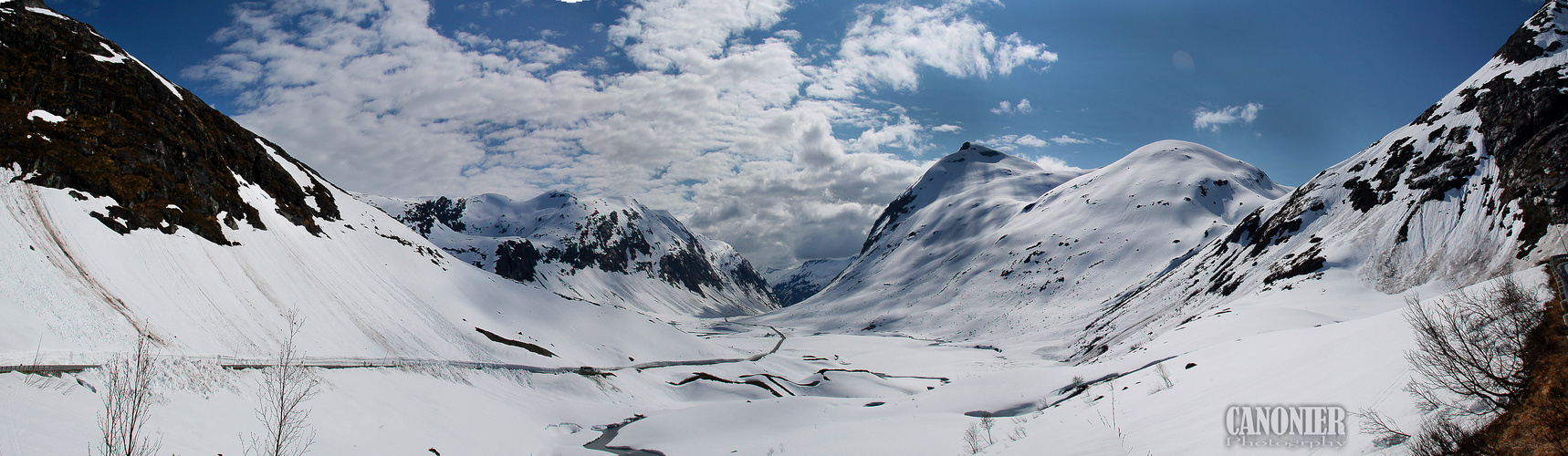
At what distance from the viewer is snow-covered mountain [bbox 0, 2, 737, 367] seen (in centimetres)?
3102

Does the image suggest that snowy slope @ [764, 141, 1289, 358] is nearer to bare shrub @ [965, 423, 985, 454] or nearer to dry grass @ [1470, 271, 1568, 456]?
bare shrub @ [965, 423, 985, 454]

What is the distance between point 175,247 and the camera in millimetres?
41188

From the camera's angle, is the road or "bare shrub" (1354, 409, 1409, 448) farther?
the road

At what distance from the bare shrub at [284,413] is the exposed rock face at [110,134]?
21.1 meters

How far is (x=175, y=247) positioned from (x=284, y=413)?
30729 mm

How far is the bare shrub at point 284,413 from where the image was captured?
858 inches

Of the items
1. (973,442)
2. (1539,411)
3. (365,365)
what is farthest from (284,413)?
(1539,411)

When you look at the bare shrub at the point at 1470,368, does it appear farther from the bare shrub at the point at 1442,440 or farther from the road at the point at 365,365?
the road at the point at 365,365

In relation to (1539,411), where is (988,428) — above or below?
above

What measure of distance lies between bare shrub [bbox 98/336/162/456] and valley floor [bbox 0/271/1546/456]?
1.65 ft

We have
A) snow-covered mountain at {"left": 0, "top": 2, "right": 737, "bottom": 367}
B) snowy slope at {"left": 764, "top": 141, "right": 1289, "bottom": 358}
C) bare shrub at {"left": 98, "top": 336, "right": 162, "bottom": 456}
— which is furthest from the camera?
snowy slope at {"left": 764, "top": 141, "right": 1289, "bottom": 358}

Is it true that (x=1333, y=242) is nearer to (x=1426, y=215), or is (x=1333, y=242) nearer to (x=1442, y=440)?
(x=1426, y=215)

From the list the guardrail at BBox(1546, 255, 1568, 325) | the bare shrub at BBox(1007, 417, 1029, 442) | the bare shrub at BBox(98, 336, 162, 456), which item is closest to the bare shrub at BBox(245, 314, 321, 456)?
the bare shrub at BBox(98, 336, 162, 456)

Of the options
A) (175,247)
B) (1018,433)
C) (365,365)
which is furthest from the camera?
(175,247)
